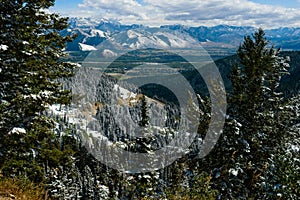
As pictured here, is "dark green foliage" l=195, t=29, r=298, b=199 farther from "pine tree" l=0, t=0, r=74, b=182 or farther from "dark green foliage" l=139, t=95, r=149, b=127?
"pine tree" l=0, t=0, r=74, b=182

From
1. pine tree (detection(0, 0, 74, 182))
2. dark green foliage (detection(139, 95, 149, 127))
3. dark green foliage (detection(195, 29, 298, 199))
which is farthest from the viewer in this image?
dark green foliage (detection(195, 29, 298, 199))

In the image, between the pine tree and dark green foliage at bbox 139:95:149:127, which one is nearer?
dark green foliage at bbox 139:95:149:127

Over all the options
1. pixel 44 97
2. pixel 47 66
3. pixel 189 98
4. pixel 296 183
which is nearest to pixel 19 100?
pixel 44 97

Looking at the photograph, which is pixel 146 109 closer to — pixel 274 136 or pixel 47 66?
pixel 47 66

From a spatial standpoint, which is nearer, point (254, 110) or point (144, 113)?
point (144, 113)

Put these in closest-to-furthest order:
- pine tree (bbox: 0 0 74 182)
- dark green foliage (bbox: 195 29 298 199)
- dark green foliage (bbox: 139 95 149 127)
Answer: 1. dark green foliage (bbox: 139 95 149 127)
2. pine tree (bbox: 0 0 74 182)
3. dark green foliage (bbox: 195 29 298 199)

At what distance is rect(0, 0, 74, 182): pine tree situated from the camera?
1435cm

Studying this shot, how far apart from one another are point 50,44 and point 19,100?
11.3 feet

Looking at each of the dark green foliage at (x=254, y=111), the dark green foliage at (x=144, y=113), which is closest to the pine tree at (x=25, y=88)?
the dark green foliage at (x=144, y=113)

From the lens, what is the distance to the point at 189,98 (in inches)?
774

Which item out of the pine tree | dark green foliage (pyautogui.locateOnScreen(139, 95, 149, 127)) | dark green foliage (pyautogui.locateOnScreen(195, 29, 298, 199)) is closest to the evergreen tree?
dark green foliage (pyautogui.locateOnScreen(195, 29, 298, 199))

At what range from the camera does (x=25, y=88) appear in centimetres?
1488

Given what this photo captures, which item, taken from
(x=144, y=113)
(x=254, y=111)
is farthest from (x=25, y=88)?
(x=254, y=111)

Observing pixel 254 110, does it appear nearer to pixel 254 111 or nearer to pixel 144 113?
pixel 254 111
